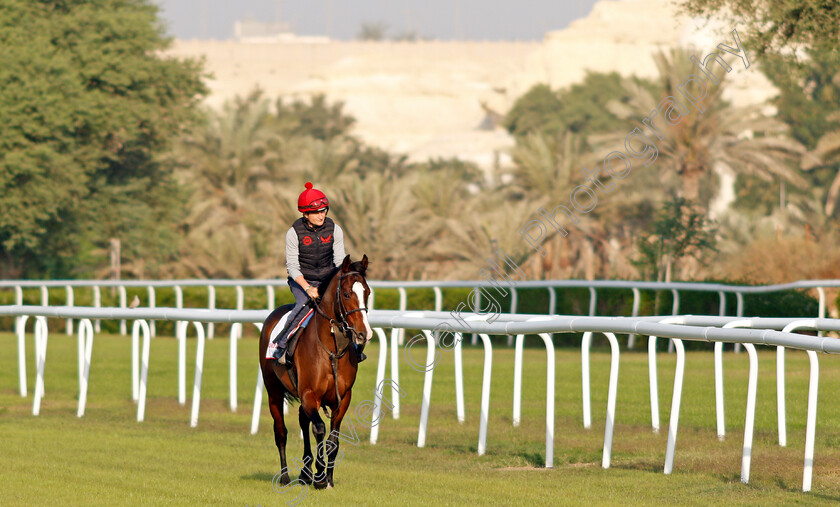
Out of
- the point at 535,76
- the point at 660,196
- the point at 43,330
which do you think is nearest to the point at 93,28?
the point at 43,330

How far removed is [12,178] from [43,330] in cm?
2063

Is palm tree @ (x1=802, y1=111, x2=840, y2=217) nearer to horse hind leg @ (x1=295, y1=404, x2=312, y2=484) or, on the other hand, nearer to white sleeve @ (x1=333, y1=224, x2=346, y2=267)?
white sleeve @ (x1=333, y1=224, x2=346, y2=267)

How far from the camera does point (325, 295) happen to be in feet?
26.3

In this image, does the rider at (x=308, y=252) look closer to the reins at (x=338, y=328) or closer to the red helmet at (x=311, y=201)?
the red helmet at (x=311, y=201)

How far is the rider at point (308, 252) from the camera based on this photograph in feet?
27.3

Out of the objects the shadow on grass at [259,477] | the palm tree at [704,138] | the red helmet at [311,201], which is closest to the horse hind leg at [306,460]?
the shadow on grass at [259,477]

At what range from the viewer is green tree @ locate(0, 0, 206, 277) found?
33.5 meters

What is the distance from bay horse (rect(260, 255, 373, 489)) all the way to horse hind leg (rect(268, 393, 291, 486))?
1 centimetres

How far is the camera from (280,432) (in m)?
8.69

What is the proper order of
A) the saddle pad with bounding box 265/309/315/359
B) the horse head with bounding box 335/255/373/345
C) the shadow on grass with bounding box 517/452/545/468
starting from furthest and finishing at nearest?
the shadow on grass with bounding box 517/452/545/468, the saddle pad with bounding box 265/309/315/359, the horse head with bounding box 335/255/373/345

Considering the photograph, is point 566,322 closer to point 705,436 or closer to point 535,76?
point 705,436

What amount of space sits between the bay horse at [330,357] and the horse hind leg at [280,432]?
11 mm

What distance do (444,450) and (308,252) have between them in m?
2.65

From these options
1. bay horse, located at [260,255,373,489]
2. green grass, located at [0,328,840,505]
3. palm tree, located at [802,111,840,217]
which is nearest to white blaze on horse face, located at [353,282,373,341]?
bay horse, located at [260,255,373,489]
